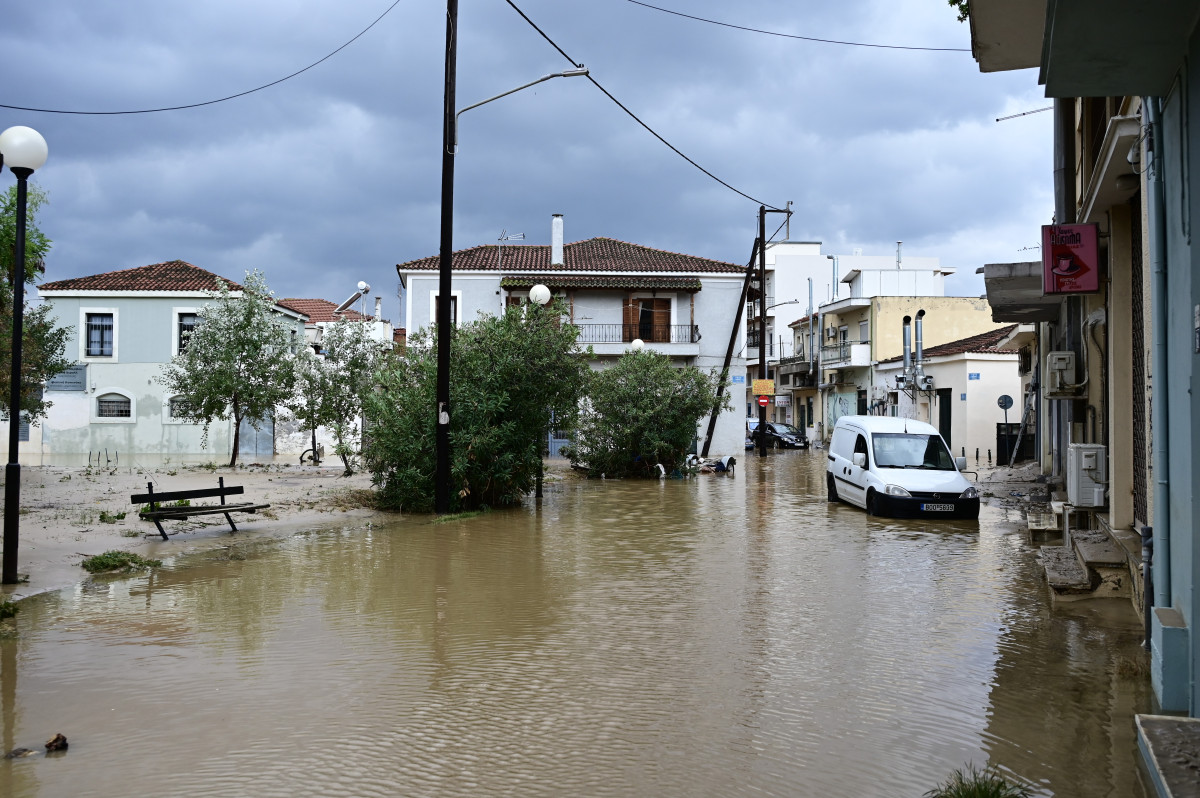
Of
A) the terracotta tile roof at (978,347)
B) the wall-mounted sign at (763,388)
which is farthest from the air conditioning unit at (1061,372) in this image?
the wall-mounted sign at (763,388)

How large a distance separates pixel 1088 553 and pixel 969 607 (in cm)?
142

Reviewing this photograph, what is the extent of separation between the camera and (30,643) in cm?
775

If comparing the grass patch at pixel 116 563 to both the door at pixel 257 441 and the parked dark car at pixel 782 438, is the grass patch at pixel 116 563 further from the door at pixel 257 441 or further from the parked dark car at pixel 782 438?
the parked dark car at pixel 782 438

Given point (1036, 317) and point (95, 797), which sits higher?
point (1036, 317)

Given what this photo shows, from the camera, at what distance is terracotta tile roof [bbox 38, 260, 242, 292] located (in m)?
39.7

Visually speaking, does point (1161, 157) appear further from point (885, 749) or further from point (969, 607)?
point (969, 607)

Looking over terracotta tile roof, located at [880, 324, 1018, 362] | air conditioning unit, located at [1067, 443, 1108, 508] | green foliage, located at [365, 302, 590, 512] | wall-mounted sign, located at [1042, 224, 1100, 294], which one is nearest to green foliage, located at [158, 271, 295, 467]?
green foliage, located at [365, 302, 590, 512]

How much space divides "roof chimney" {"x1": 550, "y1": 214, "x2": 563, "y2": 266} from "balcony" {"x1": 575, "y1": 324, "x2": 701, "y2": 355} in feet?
11.5

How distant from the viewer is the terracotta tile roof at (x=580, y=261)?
4248 centimetres

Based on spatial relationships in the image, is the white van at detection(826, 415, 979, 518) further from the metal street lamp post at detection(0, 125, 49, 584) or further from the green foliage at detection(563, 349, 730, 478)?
the metal street lamp post at detection(0, 125, 49, 584)

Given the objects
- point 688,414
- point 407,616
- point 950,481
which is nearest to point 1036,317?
point 950,481

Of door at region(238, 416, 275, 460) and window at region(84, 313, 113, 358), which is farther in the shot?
door at region(238, 416, 275, 460)

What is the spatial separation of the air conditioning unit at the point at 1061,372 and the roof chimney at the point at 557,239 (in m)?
30.2

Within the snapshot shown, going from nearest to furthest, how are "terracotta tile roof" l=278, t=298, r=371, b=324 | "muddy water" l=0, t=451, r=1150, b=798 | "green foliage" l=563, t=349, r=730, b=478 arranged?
1. "muddy water" l=0, t=451, r=1150, b=798
2. "green foliage" l=563, t=349, r=730, b=478
3. "terracotta tile roof" l=278, t=298, r=371, b=324
